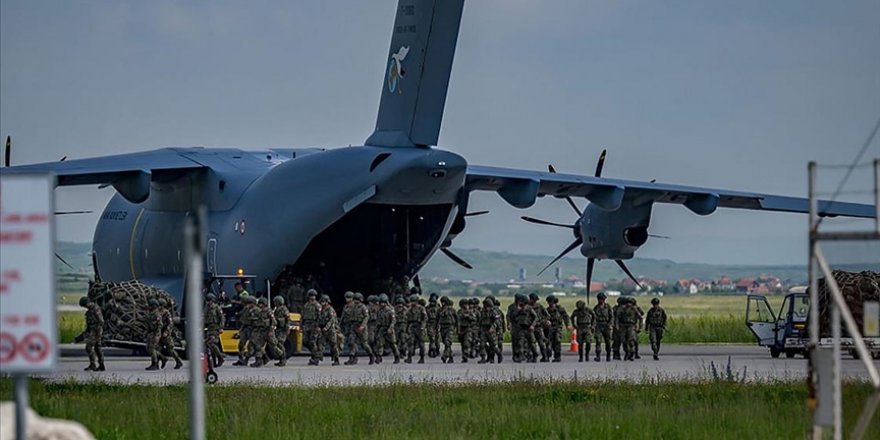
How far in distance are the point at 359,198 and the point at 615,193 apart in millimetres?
7293

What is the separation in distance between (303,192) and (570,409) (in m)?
13.8

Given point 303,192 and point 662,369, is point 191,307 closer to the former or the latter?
point 662,369

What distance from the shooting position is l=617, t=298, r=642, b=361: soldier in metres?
31.9

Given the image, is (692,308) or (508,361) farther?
(692,308)

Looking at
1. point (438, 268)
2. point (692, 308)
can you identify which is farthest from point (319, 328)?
point (438, 268)

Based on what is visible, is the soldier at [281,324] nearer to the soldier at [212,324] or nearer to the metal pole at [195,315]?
the soldier at [212,324]

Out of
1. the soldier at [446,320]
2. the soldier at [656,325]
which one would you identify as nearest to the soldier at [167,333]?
the soldier at [446,320]

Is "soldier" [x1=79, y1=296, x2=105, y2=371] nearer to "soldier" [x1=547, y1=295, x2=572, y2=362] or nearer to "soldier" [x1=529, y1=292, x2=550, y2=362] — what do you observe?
"soldier" [x1=529, y1=292, x2=550, y2=362]

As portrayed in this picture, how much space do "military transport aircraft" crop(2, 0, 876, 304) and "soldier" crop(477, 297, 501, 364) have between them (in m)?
2.32

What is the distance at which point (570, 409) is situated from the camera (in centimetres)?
1884

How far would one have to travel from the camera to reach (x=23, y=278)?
27.5ft

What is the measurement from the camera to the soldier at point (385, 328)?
31.5 meters

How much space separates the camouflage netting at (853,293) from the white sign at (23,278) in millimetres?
23751

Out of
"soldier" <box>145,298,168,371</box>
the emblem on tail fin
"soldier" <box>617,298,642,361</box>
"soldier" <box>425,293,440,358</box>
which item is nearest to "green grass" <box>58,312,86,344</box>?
"soldier" <box>425,293,440,358</box>
